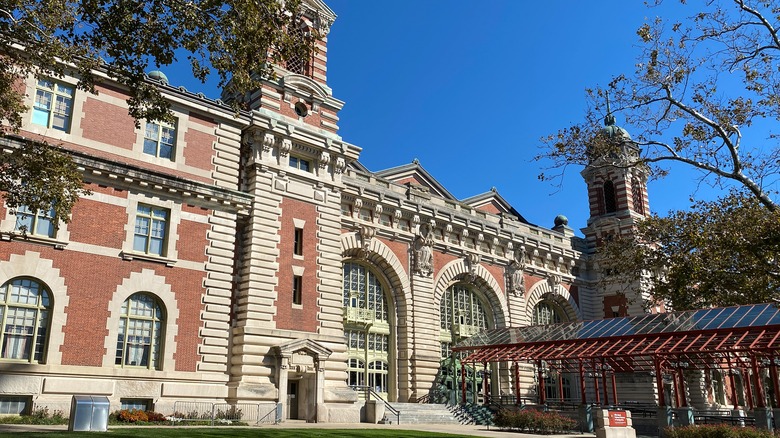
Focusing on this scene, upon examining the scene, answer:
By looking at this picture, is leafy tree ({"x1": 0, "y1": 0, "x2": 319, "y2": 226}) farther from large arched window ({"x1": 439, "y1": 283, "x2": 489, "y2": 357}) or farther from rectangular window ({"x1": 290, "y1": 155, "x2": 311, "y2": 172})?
large arched window ({"x1": 439, "y1": 283, "x2": 489, "y2": 357})

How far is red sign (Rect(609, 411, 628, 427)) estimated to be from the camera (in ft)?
81.4

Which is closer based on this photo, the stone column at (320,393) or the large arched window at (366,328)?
the stone column at (320,393)

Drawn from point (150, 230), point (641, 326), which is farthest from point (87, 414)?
point (641, 326)

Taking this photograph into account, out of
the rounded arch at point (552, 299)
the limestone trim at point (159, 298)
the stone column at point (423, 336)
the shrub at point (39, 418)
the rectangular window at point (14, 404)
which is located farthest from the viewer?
the rounded arch at point (552, 299)

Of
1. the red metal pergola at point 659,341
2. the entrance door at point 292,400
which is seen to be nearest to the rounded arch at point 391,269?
the red metal pergola at point 659,341

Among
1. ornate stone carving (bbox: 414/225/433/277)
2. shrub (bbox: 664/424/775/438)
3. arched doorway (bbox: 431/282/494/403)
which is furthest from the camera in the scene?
ornate stone carving (bbox: 414/225/433/277)

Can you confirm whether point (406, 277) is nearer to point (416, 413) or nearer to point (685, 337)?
point (416, 413)

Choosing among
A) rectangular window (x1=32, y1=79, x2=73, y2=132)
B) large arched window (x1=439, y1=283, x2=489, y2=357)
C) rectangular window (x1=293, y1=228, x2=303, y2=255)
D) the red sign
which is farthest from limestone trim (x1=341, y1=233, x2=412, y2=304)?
rectangular window (x1=32, y1=79, x2=73, y2=132)

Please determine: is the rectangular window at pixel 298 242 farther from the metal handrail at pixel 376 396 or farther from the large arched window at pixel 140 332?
the large arched window at pixel 140 332

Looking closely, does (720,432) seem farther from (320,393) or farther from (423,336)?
(423,336)

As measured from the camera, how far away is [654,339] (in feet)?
108

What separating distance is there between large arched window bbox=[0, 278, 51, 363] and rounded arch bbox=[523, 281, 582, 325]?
3368 centimetres

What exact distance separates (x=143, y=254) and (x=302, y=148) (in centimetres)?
1043

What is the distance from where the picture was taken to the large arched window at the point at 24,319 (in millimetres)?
22297
